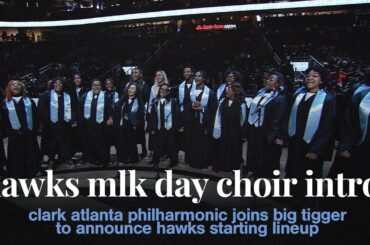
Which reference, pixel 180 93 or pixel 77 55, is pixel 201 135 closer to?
pixel 180 93

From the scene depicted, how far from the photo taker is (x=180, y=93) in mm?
6266

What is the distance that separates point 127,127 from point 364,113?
385cm

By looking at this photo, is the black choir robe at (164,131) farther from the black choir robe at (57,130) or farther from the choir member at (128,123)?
the black choir robe at (57,130)

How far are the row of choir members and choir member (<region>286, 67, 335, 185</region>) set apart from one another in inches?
0.5

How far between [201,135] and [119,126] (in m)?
1.49

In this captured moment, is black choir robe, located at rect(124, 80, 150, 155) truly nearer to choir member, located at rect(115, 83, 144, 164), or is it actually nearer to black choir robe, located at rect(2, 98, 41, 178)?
choir member, located at rect(115, 83, 144, 164)

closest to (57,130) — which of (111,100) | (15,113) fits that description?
(15,113)

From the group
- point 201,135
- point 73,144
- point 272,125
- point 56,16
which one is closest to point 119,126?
point 73,144

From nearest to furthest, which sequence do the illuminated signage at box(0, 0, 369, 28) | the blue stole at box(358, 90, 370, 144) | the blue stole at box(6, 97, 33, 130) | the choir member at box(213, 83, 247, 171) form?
1. the blue stole at box(358, 90, 370, 144)
2. the choir member at box(213, 83, 247, 171)
3. the blue stole at box(6, 97, 33, 130)
4. the illuminated signage at box(0, 0, 369, 28)

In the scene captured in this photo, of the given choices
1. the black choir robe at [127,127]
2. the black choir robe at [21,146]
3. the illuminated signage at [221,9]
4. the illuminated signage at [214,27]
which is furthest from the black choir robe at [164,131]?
the illuminated signage at [214,27]

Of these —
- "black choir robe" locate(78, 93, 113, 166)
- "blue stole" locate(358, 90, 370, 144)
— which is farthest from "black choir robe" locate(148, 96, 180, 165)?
"blue stole" locate(358, 90, 370, 144)

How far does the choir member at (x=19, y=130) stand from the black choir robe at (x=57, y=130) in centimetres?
31

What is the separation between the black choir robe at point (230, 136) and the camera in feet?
18.3

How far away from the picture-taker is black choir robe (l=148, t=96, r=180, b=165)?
6158mm
